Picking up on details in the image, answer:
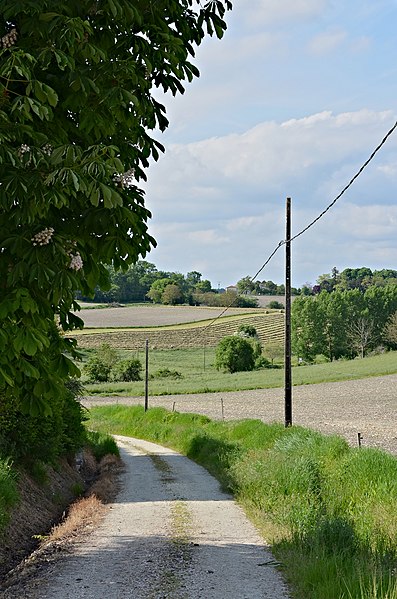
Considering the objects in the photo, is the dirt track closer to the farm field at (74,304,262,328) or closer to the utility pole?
the utility pole

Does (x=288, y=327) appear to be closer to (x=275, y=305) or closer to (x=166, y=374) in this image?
(x=166, y=374)

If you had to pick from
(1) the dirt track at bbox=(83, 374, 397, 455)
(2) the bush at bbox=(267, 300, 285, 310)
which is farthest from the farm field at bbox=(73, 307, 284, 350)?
(1) the dirt track at bbox=(83, 374, 397, 455)

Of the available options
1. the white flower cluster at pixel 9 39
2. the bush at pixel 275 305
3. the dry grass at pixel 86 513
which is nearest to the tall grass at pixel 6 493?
the dry grass at pixel 86 513

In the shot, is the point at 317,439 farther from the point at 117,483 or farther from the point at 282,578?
the point at 282,578

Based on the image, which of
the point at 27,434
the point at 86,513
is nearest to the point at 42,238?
the point at 86,513

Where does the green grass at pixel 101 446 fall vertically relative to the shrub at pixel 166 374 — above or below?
above

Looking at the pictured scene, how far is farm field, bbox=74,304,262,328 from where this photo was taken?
326ft

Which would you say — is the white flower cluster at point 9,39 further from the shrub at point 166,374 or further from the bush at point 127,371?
the bush at point 127,371

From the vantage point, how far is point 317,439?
18234 millimetres

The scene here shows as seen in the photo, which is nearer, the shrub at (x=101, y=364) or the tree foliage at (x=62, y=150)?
the tree foliage at (x=62, y=150)

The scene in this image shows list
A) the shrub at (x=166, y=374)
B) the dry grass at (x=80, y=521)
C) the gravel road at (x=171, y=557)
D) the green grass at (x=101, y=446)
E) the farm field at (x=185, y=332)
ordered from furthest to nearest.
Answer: the farm field at (x=185, y=332)
the shrub at (x=166, y=374)
the green grass at (x=101, y=446)
the dry grass at (x=80, y=521)
the gravel road at (x=171, y=557)

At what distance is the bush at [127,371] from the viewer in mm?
88375

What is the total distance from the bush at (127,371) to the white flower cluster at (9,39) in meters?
83.3

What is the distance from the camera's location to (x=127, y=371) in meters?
89.2
